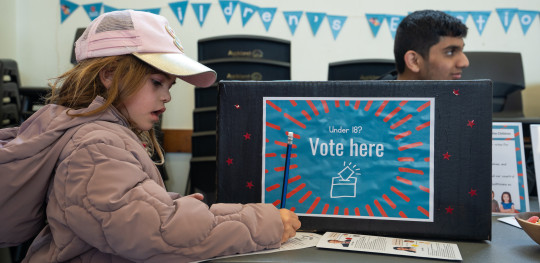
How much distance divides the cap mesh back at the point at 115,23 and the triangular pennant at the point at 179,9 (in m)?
2.30

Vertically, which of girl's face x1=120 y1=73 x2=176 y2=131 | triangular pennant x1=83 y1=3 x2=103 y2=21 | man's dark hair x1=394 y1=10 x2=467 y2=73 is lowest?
girl's face x1=120 y1=73 x2=176 y2=131

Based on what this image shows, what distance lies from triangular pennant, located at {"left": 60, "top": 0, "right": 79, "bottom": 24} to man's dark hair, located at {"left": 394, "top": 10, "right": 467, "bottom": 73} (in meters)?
2.32

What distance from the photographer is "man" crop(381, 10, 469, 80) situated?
177 centimetres

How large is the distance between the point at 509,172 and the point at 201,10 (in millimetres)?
2492

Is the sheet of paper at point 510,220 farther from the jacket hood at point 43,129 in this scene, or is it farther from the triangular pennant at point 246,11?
the triangular pennant at point 246,11

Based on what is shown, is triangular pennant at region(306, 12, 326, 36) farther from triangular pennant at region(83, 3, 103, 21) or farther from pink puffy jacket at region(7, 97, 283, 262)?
pink puffy jacket at region(7, 97, 283, 262)

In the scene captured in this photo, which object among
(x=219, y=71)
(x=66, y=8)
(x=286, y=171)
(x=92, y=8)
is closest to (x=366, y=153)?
(x=286, y=171)

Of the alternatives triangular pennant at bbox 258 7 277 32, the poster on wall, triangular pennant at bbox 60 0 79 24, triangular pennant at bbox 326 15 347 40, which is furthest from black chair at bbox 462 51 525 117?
triangular pennant at bbox 60 0 79 24

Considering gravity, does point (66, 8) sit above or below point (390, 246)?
above

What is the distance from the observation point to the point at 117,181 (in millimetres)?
707

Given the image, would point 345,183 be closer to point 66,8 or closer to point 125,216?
point 125,216

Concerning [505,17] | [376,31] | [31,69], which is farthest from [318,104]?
[31,69]

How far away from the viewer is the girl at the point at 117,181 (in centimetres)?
70

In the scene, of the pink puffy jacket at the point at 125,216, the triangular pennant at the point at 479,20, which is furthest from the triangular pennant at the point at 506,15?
the pink puffy jacket at the point at 125,216
